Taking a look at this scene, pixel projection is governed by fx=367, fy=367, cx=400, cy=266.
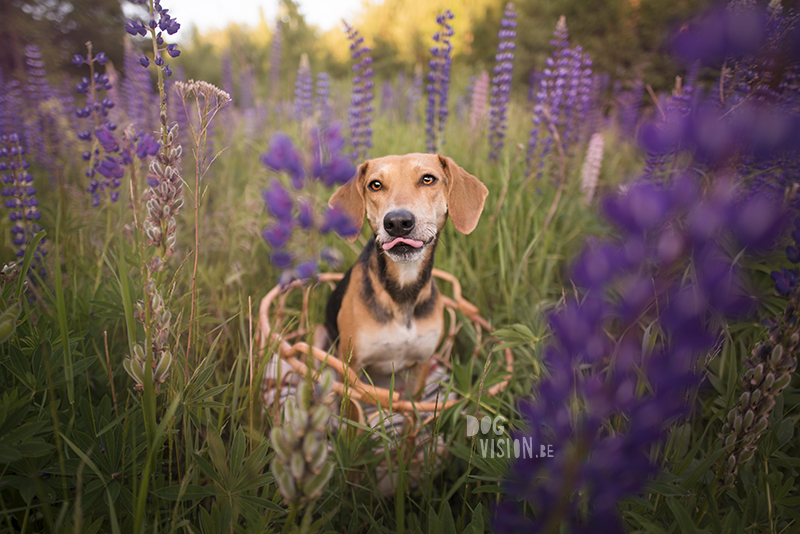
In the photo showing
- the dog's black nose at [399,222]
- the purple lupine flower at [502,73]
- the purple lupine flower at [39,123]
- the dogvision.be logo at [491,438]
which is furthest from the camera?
the purple lupine flower at [39,123]

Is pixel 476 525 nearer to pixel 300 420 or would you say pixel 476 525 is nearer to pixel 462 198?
pixel 300 420

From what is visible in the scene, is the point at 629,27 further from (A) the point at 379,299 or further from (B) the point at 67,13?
(B) the point at 67,13

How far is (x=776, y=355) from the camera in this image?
1137 millimetres

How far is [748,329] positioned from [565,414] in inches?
89.5

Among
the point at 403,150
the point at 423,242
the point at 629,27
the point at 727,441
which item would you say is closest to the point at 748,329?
the point at 727,441

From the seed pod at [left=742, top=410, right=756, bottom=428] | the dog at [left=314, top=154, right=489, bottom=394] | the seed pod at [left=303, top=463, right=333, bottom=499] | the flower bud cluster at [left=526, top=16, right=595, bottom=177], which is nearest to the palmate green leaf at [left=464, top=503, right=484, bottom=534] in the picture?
the seed pod at [left=303, top=463, right=333, bottom=499]

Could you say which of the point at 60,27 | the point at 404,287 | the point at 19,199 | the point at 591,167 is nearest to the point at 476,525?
the point at 404,287

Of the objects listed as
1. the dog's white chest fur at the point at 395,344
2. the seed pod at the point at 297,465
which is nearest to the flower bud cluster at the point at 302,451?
the seed pod at the point at 297,465

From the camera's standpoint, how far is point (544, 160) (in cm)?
382

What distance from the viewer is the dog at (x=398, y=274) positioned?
7.39 feet

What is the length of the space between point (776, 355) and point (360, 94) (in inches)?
153

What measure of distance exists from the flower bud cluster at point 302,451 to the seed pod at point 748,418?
4.58 ft

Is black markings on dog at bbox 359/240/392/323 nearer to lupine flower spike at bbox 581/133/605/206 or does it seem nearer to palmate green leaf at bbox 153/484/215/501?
palmate green leaf at bbox 153/484/215/501

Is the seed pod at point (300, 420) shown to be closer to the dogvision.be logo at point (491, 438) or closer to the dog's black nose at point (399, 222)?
the dogvision.be logo at point (491, 438)
